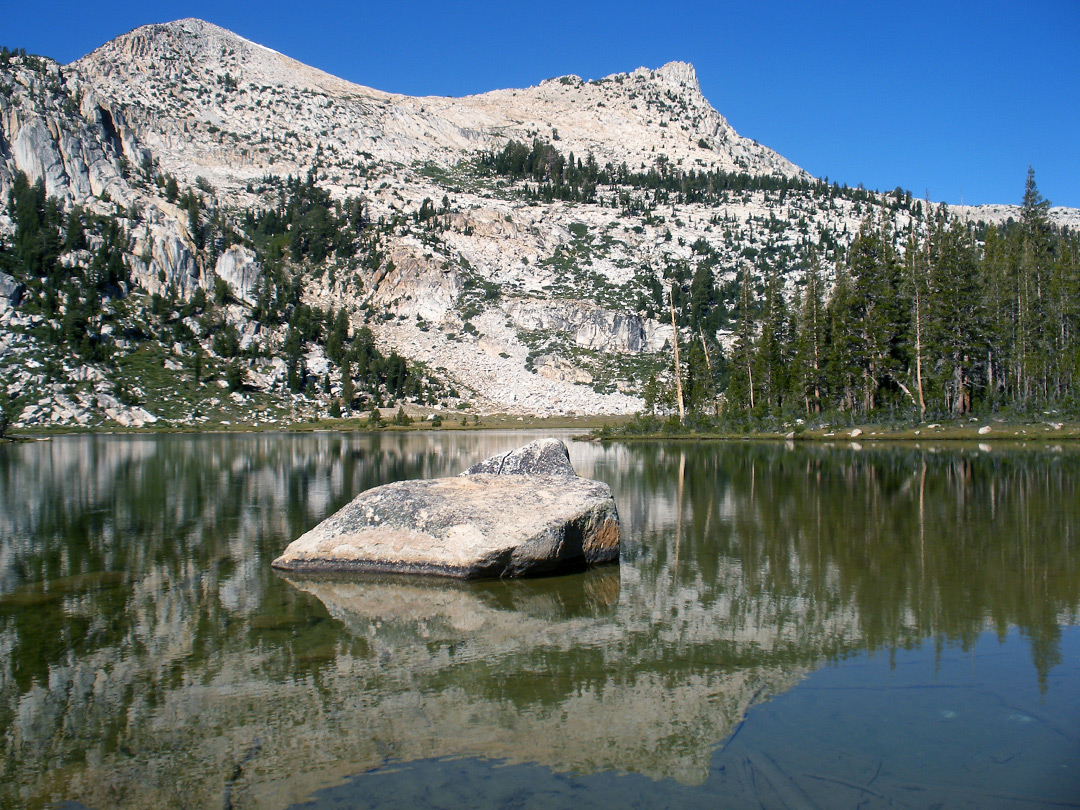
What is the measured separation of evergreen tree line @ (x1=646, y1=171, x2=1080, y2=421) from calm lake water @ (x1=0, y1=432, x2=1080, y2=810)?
40253mm

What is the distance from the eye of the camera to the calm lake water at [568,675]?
16.5 ft

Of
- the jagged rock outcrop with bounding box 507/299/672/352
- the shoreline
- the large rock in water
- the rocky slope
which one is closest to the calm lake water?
the large rock in water

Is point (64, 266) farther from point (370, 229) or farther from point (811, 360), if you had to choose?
point (811, 360)

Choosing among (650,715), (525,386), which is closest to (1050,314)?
(525,386)

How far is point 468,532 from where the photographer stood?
36.2 feet

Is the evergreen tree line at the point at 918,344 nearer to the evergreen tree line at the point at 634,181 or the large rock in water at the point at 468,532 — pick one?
the large rock in water at the point at 468,532

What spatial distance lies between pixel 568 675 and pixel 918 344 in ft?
160

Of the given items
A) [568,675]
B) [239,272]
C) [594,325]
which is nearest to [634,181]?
[594,325]

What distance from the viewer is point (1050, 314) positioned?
60500mm

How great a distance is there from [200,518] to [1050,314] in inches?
2669

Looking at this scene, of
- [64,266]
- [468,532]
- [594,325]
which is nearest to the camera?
[468,532]

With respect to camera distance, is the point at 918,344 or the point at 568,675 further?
the point at 918,344

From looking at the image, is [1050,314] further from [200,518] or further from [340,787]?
[340,787]

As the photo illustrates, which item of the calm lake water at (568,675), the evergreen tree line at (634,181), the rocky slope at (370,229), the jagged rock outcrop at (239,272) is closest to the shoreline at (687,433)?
the rocky slope at (370,229)
